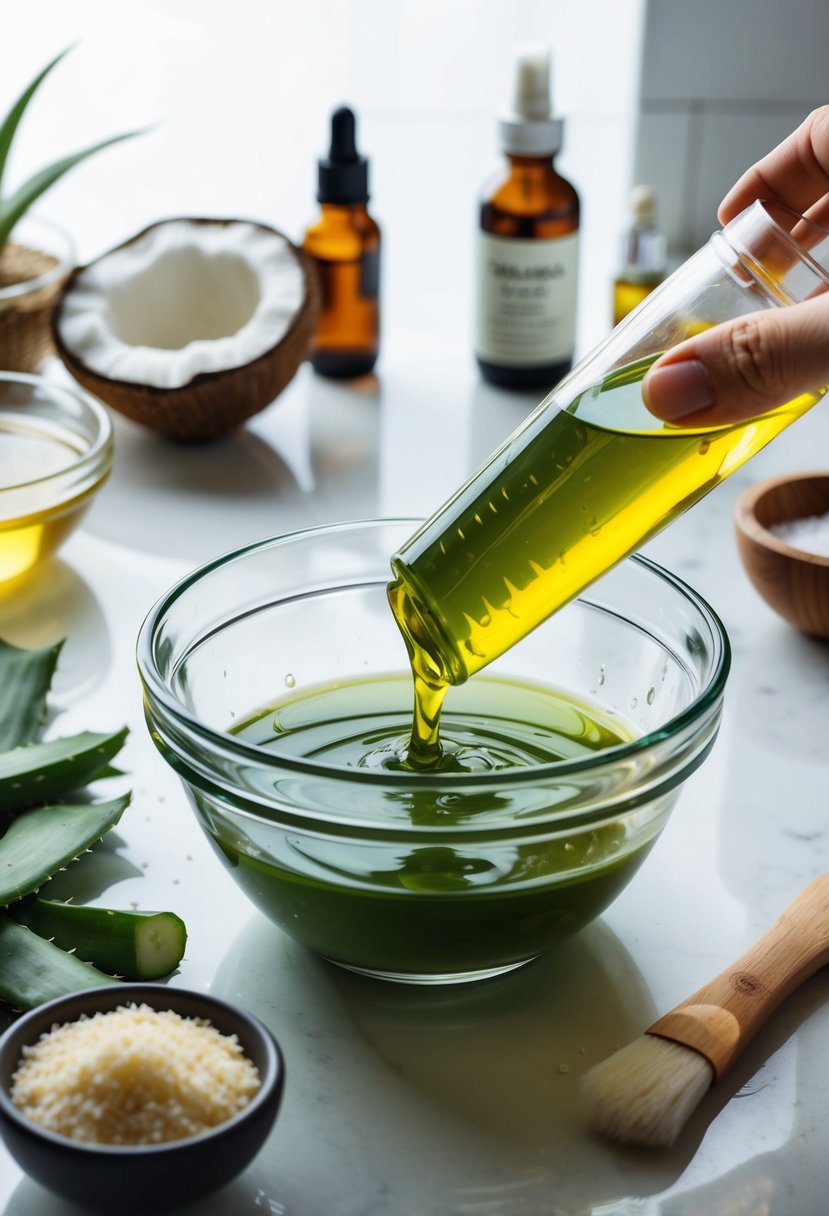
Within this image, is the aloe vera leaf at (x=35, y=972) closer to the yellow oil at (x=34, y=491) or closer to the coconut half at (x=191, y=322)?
the yellow oil at (x=34, y=491)

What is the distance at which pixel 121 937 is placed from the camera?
69cm

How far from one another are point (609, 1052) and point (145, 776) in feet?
1.15

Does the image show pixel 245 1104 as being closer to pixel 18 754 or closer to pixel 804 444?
pixel 18 754

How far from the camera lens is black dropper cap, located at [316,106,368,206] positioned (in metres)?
1.36

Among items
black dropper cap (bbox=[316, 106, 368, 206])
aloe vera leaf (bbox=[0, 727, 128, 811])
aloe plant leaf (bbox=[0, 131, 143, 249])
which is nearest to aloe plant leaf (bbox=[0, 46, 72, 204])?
aloe plant leaf (bbox=[0, 131, 143, 249])

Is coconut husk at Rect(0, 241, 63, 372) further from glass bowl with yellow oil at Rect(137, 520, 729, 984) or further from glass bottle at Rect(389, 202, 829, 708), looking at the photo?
glass bottle at Rect(389, 202, 829, 708)

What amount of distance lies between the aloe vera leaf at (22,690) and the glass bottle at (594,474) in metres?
0.30

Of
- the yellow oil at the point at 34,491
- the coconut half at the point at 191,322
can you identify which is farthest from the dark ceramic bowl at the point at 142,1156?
the coconut half at the point at 191,322

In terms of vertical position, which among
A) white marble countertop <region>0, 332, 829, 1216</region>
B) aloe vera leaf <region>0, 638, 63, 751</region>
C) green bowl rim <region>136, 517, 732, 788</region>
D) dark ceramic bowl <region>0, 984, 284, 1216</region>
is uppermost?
green bowl rim <region>136, 517, 732, 788</region>

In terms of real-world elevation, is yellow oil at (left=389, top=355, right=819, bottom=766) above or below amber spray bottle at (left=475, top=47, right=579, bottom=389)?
above

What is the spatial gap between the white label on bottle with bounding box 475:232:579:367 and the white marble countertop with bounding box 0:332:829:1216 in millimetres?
322

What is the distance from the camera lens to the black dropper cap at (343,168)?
1359 mm

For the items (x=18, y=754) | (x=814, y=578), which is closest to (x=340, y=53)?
(x=814, y=578)

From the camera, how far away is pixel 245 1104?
555 millimetres
